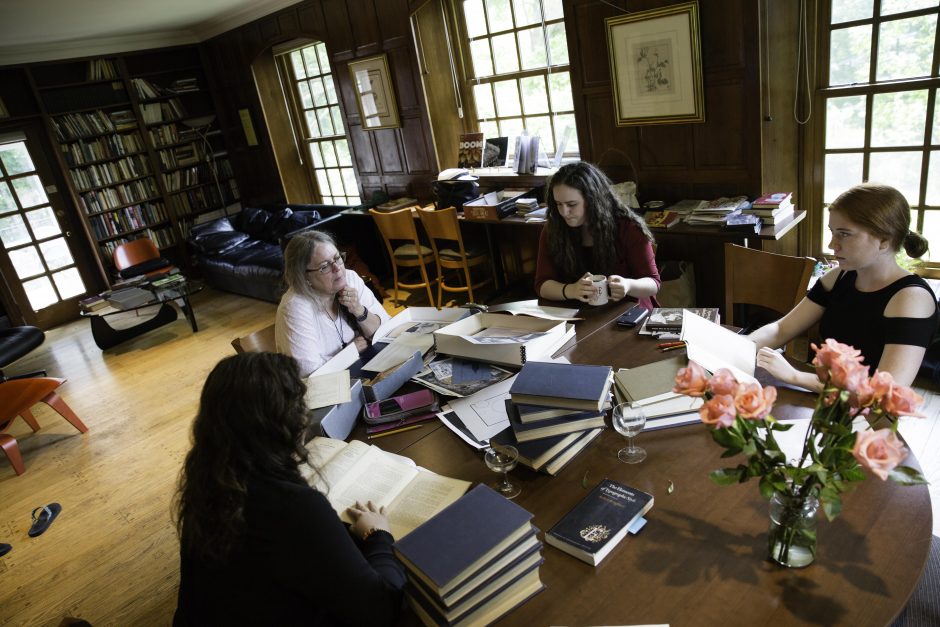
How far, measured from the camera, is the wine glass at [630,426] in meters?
1.45

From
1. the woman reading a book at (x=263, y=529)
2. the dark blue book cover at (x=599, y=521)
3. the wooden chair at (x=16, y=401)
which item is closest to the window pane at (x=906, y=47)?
the dark blue book cover at (x=599, y=521)

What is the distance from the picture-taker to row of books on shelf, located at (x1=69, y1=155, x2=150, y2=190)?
643 centimetres

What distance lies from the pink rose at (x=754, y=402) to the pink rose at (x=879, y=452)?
0.42 feet

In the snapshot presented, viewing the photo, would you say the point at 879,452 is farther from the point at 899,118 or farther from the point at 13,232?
the point at 13,232

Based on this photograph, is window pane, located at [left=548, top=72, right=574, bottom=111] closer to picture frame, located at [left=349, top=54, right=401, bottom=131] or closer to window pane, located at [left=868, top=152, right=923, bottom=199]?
picture frame, located at [left=349, top=54, right=401, bottom=131]

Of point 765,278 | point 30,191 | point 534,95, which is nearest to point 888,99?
point 765,278

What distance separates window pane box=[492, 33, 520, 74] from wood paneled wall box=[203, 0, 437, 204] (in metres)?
0.71

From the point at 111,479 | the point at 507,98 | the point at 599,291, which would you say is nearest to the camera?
the point at 599,291

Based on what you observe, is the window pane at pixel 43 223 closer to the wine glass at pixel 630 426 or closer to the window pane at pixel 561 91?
the window pane at pixel 561 91

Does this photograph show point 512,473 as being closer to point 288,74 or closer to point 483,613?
point 483,613

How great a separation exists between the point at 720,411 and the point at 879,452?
0.21 meters

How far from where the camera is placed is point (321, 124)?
654 centimetres

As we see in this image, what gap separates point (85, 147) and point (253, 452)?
21.8ft

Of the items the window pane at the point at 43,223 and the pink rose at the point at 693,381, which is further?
the window pane at the point at 43,223
